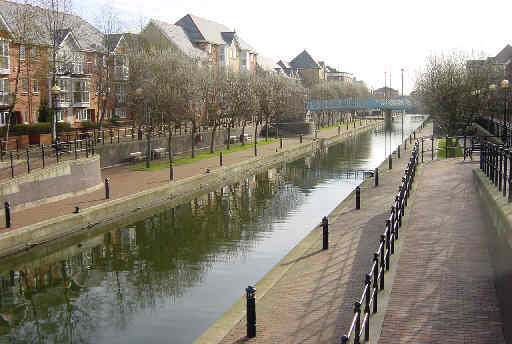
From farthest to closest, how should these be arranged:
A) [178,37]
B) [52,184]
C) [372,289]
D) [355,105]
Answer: [355,105] → [178,37] → [52,184] → [372,289]

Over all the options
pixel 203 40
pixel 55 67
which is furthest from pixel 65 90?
pixel 203 40

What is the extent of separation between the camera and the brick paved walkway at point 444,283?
28.0ft

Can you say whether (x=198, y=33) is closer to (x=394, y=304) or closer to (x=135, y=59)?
(x=135, y=59)

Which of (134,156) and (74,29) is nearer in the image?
(134,156)

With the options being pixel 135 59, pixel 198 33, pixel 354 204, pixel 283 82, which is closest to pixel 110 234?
pixel 354 204

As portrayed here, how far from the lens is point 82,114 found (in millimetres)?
52969

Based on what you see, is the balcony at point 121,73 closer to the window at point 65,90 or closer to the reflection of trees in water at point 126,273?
the window at point 65,90

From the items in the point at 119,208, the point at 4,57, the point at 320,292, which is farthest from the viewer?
the point at 4,57

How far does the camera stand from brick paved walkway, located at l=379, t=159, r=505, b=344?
853cm

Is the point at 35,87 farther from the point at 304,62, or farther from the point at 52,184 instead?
the point at 304,62

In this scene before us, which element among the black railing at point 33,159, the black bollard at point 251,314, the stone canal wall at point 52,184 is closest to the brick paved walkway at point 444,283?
the black bollard at point 251,314

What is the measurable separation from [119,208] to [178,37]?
48485mm

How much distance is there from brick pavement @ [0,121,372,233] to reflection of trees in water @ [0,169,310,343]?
2297 mm

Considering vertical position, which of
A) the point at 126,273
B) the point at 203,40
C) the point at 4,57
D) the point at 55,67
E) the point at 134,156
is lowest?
the point at 126,273
